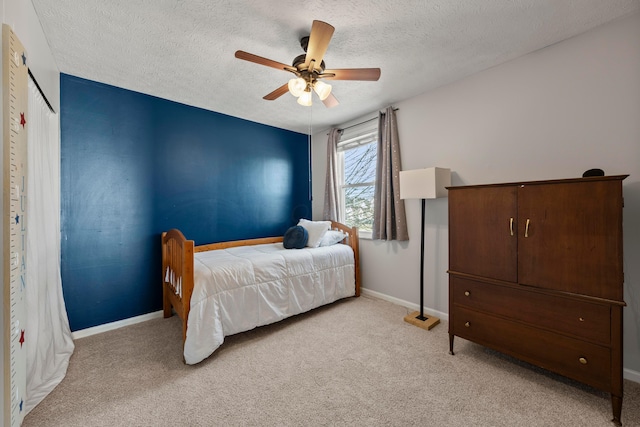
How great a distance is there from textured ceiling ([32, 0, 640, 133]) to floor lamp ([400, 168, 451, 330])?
3.02ft

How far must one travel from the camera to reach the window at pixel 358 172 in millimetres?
3467

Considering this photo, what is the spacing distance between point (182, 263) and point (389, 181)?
2.27m

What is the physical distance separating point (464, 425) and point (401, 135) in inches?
103

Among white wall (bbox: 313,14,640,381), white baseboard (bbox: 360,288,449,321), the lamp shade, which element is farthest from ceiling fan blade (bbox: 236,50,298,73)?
white baseboard (bbox: 360,288,449,321)

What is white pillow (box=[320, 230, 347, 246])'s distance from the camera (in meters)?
3.30

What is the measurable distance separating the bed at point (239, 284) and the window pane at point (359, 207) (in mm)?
324

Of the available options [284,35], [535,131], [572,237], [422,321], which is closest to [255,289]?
[422,321]

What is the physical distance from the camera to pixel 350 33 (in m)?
1.83

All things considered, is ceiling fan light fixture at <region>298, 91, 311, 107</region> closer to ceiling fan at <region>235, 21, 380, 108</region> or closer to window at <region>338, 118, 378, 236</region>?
ceiling fan at <region>235, 21, 380, 108</region>

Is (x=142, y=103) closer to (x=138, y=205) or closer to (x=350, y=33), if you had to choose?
(x=138, y=205)

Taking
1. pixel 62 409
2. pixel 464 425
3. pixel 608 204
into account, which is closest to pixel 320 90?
pixel 608 204

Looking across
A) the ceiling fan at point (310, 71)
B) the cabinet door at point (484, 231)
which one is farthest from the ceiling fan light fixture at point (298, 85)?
the cabinet door at point (484, 231)

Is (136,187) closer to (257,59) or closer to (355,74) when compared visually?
(257,59)

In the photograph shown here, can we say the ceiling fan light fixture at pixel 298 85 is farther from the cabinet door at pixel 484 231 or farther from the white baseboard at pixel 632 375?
the white baseboard at pixel 632 375
